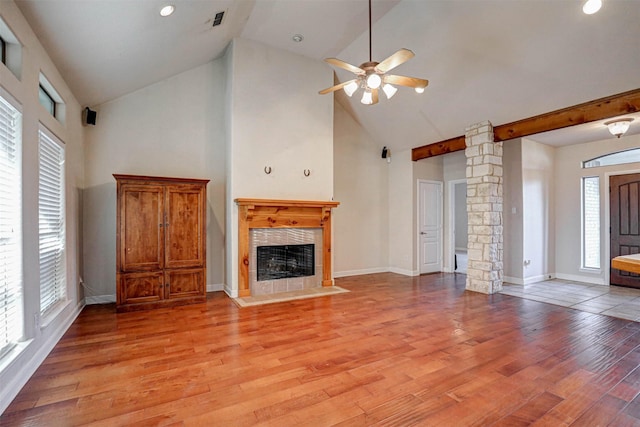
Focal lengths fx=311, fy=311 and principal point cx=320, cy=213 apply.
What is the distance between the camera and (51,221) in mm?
3264

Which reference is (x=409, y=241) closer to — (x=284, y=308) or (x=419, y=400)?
(x=284, y=308)

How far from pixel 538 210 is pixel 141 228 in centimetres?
703

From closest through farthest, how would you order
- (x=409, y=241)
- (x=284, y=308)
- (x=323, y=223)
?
(x=284, y=308) < (x=323, y=223) < (x=409, y=241)

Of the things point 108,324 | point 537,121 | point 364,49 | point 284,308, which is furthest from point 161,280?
point 537,121

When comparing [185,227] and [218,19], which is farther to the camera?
[185,227]

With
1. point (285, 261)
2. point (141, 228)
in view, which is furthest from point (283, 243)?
point (141, 228)

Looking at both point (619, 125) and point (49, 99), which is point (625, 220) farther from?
point (49, 99)

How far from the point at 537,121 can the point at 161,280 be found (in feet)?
19.5

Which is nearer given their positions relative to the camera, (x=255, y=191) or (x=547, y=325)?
(x=547, y=325)

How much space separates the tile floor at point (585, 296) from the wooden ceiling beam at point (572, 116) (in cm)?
256

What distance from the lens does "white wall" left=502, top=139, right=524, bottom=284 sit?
5.89 metres

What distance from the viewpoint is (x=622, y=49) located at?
11.3ft

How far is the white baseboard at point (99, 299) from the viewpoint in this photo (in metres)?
4.50

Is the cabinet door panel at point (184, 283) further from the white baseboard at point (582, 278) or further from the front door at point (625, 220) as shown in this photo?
the front door at point (625, 220)
